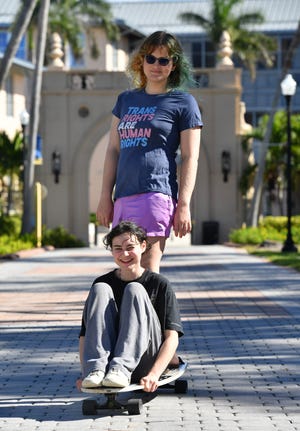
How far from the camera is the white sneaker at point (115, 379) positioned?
7.00 metres

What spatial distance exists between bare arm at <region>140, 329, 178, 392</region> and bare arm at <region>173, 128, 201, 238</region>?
30.3 inches

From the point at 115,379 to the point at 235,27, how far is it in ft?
175

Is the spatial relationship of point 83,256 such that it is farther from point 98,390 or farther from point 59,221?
point 98,390

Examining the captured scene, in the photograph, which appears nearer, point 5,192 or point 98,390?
point 98,390

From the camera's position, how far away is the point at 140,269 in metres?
7.70

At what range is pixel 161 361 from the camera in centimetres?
742

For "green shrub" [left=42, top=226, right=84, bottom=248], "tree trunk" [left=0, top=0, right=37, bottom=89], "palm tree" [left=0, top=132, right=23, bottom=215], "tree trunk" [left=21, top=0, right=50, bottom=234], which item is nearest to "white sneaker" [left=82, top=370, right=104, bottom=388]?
"tree trunk" [left=0, top=0, right=37, bottom=89]

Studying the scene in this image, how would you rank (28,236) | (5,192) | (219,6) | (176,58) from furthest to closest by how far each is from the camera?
(219,6) < (5,192) < (28,236) < (176,58)

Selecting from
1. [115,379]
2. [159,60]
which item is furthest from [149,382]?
[159,60]

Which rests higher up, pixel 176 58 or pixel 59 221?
pixel 176 58

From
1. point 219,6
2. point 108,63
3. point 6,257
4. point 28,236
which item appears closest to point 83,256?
point 6,257

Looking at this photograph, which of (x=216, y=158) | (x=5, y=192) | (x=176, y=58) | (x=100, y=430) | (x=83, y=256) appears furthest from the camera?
(x=5, y=192)

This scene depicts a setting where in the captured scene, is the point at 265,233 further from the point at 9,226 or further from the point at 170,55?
the point at 170,55

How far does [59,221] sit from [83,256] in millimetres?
11873
